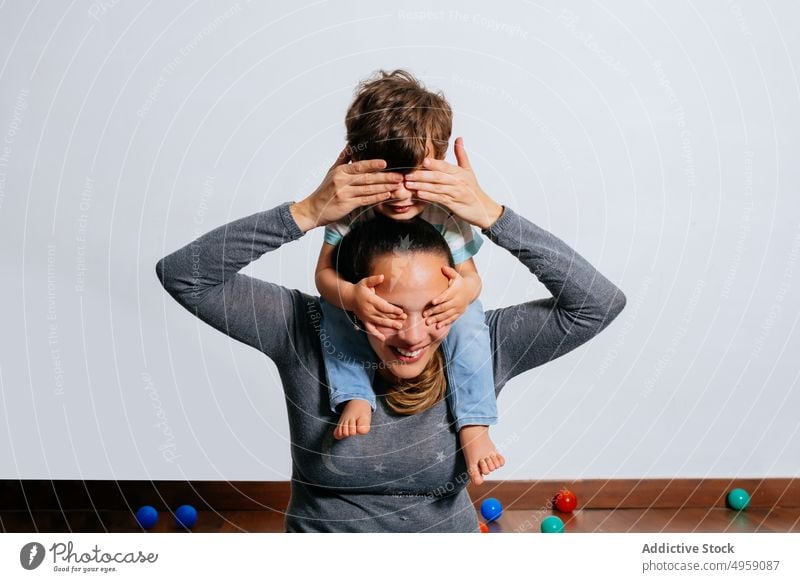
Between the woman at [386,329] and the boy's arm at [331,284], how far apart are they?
0.07 ft

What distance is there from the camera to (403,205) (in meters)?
1.13

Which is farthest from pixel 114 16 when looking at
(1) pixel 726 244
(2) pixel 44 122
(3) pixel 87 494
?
(1) pixel 726 244

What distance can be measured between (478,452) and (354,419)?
157 millimetres

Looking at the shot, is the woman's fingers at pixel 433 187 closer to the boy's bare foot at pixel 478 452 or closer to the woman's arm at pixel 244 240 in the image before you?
the woman's arm at pixel 244 240

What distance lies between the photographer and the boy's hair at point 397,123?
3.65 ft

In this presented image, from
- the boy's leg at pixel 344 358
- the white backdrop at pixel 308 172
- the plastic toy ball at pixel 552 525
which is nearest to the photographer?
the boy's leg at pixel 344 358

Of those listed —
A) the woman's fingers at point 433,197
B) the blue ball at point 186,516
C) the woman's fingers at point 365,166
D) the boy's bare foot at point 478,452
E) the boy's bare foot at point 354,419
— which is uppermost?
the woman's fingers at point 365,166

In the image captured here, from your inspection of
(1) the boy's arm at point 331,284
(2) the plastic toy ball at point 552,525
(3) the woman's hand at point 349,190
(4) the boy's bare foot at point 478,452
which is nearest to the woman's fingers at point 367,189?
(3) the woman's hand at point 349,190

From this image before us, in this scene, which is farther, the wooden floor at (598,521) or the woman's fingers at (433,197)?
the wooden floor at (598,521)

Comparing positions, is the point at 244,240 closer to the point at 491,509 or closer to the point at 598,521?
the point at 491,509

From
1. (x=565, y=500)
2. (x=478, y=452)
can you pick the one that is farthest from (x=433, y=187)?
(x=565, y=500)

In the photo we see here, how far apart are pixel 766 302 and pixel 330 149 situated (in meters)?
0.87

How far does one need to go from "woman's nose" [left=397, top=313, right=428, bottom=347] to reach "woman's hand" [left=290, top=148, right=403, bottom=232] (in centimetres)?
14

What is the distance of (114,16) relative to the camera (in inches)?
58.7
